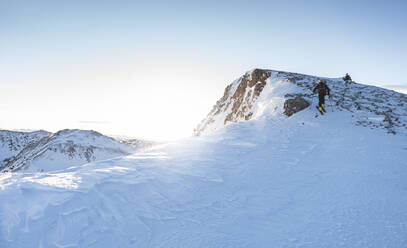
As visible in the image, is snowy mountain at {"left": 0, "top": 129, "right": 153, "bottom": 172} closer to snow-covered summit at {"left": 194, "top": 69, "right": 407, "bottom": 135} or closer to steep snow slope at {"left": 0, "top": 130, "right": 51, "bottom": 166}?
steep snow slope at {"left": 0, "top": 130, "right": 51, "bottom": 166}

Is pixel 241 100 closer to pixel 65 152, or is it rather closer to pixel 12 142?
pixel 65 152

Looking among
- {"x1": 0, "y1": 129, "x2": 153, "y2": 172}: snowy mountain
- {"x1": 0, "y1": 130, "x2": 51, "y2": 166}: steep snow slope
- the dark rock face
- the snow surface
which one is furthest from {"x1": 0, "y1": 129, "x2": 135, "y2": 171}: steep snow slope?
the dark rock face

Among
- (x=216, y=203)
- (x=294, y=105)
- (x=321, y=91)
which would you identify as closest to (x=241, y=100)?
(x=294, y=105)

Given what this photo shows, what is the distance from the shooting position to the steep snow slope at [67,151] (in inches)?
1401

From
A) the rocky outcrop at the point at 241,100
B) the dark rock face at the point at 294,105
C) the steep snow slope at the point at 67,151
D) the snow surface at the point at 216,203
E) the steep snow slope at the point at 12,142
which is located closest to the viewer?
the snow surface at the point at 216,203

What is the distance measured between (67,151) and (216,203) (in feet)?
148

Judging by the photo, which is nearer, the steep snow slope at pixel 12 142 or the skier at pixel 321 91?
the skier at pixel 321 91

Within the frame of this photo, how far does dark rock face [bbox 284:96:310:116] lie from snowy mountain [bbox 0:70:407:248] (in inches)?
212

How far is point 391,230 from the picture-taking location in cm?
362

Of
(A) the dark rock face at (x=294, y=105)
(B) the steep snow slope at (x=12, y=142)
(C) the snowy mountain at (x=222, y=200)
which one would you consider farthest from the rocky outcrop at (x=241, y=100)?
(B) the steep snow slope at (x=12, y=142)

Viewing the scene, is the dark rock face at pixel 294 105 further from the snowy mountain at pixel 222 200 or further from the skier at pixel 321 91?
the snowy mountain at pixel 222 200

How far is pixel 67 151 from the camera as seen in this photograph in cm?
4025

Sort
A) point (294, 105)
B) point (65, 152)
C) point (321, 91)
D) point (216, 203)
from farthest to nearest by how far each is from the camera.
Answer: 1. point (65, 152)
2. point (294, 105)
3. point (321, 91)
4. point (216, 203)

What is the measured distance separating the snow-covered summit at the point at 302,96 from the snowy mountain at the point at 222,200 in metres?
3.93
